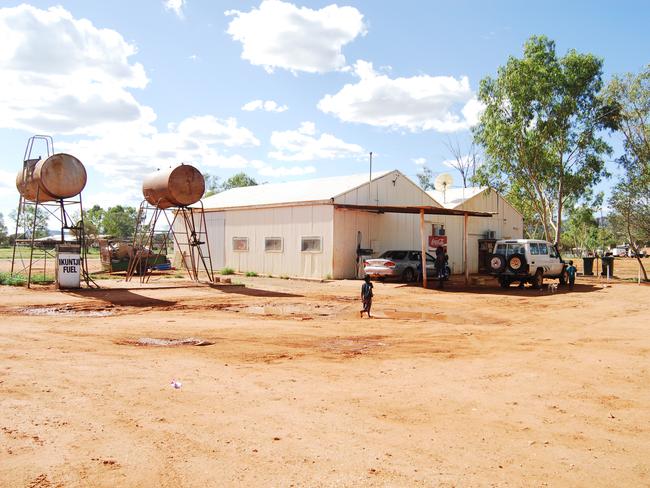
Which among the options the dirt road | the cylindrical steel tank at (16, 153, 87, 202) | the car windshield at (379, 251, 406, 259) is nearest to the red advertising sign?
the car windshield at (379, 251, 406, 259)

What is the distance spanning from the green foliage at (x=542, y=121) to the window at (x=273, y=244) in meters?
12.0

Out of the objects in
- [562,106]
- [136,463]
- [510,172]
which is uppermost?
[562,106]

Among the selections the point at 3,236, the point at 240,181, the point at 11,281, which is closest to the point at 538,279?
the point at 11,281

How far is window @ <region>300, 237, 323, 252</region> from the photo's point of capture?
1064 inches

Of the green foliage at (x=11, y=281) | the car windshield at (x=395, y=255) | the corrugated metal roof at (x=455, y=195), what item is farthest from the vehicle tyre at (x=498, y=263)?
the green foliage at (x=11, y=281)

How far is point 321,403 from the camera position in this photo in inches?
265

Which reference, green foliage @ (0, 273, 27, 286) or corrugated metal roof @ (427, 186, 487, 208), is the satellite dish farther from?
green foliage @ (0, 273, 27, 286)

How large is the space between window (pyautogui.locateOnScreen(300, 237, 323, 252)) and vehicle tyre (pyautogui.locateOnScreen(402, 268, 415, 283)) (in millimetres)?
4105

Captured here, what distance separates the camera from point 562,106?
30.0 m

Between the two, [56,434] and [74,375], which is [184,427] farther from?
[74,375]

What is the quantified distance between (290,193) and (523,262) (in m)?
Result: 13.4

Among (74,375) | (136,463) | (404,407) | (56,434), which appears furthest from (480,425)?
(74,375)

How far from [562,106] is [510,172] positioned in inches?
172

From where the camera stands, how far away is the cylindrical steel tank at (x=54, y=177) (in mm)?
20703
